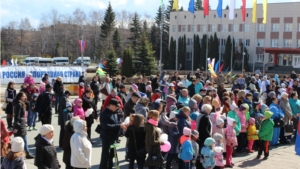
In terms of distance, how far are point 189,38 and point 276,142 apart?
66.3 m

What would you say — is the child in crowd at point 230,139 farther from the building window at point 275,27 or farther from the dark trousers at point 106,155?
the building window at point 275,27

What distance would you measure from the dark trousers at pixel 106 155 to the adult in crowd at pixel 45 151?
1625mm

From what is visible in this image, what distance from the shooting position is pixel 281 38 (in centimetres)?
6569

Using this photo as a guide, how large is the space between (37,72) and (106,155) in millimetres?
19827

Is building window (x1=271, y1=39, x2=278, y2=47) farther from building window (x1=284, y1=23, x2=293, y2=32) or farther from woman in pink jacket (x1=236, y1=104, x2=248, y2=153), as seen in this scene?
woman in pink jacket (x1=236, y1=104, x2=248, y2=153)

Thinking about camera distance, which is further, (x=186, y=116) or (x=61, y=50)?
(x=61, y=50)

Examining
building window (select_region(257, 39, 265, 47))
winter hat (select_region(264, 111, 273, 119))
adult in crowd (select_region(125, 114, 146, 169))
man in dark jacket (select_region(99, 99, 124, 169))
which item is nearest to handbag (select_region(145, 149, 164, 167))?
adult in crowd (select_region(125, 114, 146, 169))

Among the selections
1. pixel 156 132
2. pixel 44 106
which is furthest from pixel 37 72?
pixel 156 132

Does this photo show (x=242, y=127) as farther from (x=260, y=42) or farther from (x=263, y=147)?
(x=260, y=42)

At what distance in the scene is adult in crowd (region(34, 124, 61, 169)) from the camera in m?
6.30

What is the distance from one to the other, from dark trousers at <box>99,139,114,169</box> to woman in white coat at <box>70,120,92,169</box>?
1.09 m

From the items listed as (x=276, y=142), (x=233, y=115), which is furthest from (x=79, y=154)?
(x=276, y=142)

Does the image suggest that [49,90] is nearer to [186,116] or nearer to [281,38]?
[186,116]

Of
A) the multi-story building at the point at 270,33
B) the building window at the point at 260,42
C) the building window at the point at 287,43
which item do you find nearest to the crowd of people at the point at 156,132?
the multi-story building at the point at 270,33
